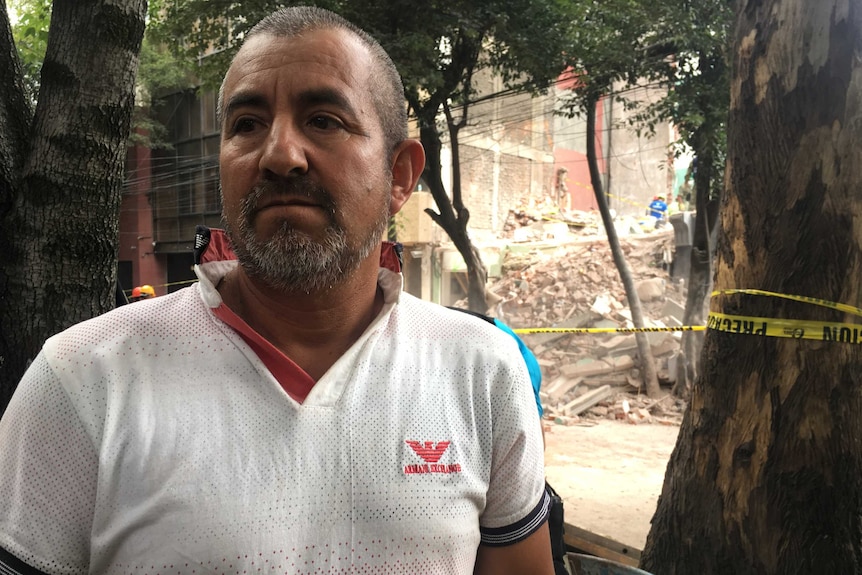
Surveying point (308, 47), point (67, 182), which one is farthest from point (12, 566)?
point (67, 182)

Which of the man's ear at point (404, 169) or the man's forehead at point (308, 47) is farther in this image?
the man's ear at point (404, 169)

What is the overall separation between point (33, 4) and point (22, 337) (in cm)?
570

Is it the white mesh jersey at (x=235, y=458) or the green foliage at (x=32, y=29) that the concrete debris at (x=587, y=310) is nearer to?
the green foliage at (x=32, y=29)

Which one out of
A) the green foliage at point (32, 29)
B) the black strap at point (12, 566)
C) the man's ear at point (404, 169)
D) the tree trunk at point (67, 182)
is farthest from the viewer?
the green foliage at point (32, 29)

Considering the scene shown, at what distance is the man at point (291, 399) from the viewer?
105 cm

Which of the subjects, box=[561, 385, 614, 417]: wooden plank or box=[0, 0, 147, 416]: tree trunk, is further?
box=[561, 385, 614, 417]: wooden plank

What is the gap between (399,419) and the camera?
1.21 m

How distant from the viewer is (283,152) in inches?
48.7

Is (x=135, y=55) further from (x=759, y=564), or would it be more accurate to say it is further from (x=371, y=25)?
(x=371, y=25)

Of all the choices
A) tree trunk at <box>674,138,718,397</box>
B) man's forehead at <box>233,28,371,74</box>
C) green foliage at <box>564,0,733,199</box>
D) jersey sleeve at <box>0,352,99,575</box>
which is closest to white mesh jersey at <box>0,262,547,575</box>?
jersey sleeve at <box>0,352,99,575</box>

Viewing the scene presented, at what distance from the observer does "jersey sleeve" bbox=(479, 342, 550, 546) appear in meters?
1.29

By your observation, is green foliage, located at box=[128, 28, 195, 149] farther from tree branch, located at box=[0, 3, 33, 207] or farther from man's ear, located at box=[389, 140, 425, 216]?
man's ear, located at box=[389, 140, 425, 216]

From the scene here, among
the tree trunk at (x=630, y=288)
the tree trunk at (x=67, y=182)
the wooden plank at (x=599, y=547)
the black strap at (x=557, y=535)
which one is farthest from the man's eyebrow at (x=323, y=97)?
the tree trunk at (x=630, y=288)

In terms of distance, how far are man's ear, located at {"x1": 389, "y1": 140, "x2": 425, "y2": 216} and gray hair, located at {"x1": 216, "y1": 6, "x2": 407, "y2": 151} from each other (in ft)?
0.09
